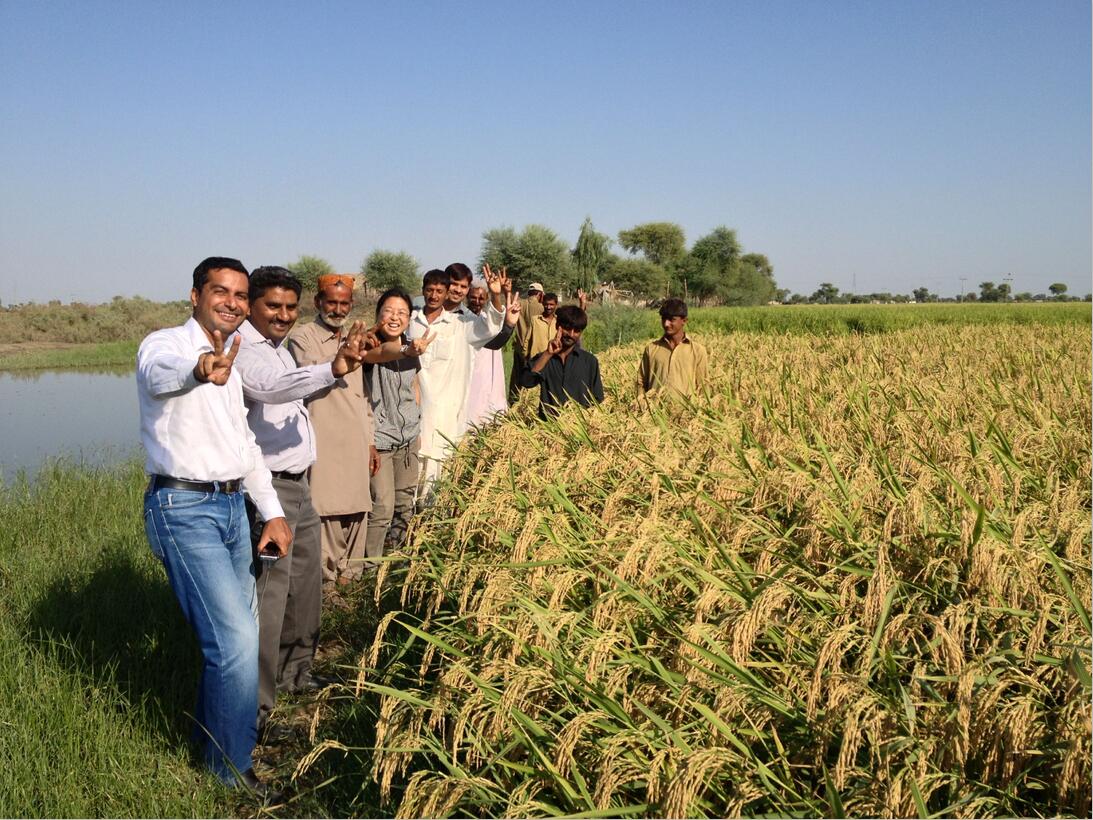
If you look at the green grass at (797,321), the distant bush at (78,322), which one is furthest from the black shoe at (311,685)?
the distant bush at (78,322)

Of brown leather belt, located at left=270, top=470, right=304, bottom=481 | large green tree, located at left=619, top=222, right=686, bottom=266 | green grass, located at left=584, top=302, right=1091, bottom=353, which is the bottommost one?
brown leather belt, located at left=270, top=470, right=304, bottom=481

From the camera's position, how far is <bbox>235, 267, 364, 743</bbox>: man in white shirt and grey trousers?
346cm

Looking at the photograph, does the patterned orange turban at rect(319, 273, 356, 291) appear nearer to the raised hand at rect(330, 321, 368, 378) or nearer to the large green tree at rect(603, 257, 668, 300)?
the raised hand at rect(330, 321, 368, 378)

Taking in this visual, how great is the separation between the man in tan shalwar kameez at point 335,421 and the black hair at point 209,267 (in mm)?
1496

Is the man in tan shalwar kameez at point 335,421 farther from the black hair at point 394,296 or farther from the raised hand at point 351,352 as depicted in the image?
the raised hand at point 351,352

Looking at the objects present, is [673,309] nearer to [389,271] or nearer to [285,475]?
[285,475]

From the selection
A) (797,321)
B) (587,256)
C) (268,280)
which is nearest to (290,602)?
(268,280)

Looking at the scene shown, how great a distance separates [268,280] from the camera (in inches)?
142

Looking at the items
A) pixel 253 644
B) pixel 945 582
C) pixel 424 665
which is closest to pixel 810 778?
pixel 945 582

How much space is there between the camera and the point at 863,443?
3.96m

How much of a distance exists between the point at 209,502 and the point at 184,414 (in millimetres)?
319

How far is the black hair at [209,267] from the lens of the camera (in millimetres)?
2967

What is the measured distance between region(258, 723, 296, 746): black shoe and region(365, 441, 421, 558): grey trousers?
182 centimetres

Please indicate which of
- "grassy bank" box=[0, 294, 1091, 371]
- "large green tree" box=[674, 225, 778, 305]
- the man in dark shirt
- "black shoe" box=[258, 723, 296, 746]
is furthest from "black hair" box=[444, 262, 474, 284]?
"large green tree" box=[674, 225, 778, 305]
